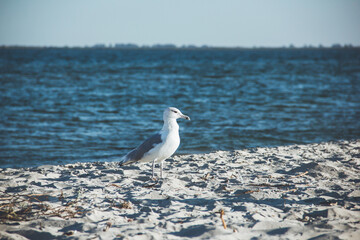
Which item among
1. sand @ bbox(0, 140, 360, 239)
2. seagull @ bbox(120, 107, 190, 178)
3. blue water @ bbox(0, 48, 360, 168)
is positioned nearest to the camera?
sand @ bbox(0, 140, 360, 239)

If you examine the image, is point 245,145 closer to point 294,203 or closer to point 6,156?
point 294,203

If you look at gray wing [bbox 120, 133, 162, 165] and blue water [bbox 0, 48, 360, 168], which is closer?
gray wing [bbox 120, 133, 162, 165]

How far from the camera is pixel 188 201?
4422 mm

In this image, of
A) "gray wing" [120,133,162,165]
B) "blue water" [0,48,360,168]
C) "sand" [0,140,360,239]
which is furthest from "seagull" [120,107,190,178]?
"blue water" [0,48,360,168]

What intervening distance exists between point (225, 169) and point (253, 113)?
8913 millimetres

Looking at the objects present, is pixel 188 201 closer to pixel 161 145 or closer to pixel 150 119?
pixel 161 145

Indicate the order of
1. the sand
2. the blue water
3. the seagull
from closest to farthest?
the sand < the seagull < the blue water

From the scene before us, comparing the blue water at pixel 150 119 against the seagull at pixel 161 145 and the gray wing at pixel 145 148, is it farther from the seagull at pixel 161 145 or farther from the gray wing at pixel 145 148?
the seagull at pixel 161 145

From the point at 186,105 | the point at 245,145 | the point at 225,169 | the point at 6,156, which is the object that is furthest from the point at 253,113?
the point at 6,156

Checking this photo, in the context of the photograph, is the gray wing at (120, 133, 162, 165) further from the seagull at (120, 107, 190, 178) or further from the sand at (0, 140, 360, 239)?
the sand at (0, 140, 360, 239)

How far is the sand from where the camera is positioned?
347 centimetres

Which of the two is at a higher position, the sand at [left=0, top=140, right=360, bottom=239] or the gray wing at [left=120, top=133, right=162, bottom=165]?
the gray wing at [left=120, top=133, right=162, bottom=165]

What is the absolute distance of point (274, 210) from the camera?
4.08m

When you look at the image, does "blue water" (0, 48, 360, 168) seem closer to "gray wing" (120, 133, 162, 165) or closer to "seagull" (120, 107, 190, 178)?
"gray wing" (120, 133, 162, 165)
